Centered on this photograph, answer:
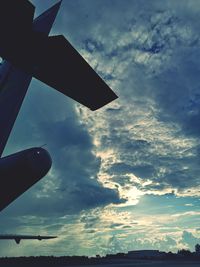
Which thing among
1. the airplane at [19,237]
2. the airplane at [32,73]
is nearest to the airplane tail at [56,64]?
the airplane at [32,73]

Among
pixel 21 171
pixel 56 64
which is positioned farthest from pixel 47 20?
pixel 21 171

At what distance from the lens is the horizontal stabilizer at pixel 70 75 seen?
5828 millimetres

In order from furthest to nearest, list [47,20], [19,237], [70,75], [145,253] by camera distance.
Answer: [145,253], [19,237], [47,20], [70,75]

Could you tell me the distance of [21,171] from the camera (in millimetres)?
5344

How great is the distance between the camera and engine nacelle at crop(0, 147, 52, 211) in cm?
533

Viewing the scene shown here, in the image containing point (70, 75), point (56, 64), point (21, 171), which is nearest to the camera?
point (21, 171)

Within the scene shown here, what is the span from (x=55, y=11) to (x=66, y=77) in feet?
7.71

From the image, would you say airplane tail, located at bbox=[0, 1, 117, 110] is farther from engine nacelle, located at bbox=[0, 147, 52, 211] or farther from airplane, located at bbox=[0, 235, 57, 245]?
airplane, located at bbox=[0, 235, 57, 245]

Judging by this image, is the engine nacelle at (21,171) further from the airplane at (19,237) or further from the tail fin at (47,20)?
the airplane at (19,237)

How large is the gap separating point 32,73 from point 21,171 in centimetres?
254

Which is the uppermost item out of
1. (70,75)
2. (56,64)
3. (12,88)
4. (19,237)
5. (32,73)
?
(12,88)

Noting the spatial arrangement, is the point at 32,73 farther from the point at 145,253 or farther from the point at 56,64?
the point at 145,253

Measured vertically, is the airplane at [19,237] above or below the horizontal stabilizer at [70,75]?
below

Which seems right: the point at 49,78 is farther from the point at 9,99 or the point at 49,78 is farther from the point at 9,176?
the point at 9,176
